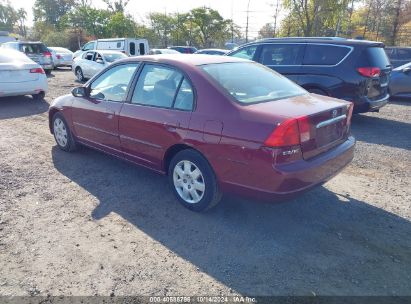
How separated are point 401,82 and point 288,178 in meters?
9.12

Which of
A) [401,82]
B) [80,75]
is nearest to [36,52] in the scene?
[80,75]

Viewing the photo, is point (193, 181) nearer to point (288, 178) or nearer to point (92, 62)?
point (288, 178)

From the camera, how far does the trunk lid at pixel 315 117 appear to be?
3.04 m

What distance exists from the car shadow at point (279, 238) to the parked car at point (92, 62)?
10.8 metres

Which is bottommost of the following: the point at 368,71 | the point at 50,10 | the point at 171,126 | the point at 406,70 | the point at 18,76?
the point at 171,126

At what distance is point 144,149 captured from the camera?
398 cm

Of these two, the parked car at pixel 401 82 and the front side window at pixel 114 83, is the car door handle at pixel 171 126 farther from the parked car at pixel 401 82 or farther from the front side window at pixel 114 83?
the parked car at pixel 401 82

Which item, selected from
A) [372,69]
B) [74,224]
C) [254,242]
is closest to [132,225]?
[74,224]

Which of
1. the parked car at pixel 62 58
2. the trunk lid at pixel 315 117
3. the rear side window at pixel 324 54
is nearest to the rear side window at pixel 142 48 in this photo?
the parked car at pixel 62 58

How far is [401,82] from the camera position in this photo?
33.0 feet

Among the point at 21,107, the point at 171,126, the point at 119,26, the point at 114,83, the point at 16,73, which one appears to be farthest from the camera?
the point at 119,26

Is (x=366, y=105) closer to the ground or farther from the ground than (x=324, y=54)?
closer to the ground

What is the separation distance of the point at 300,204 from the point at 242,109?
4.74 feet

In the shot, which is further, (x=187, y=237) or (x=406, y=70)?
(x=406, y=70)
